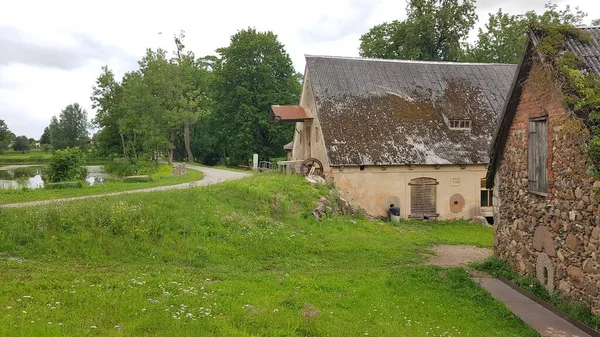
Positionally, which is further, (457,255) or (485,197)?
(485,197)

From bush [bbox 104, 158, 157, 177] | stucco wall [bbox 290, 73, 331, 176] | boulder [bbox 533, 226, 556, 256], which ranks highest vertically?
stucco wall [bbox 290, 73, 331, 176]

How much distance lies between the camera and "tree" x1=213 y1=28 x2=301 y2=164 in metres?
45.2

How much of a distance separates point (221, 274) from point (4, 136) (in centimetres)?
10888

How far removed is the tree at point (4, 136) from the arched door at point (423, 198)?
9782 cm

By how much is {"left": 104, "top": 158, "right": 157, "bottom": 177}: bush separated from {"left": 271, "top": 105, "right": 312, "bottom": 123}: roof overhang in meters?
14.1

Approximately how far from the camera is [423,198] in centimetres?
2303

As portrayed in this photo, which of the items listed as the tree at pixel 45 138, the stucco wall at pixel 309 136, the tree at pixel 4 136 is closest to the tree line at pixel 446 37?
the stucco wall at pixel 309 136

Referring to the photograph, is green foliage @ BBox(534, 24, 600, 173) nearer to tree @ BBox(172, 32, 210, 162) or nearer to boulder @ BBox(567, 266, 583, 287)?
boulder @ BBox(567, 266, 583, 287)

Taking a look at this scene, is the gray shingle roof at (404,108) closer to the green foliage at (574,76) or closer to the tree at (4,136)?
the green foliage at (574,76)

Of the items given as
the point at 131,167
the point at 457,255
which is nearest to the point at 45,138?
the point at 131,167

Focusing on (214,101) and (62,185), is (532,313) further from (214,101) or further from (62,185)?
(214,101)

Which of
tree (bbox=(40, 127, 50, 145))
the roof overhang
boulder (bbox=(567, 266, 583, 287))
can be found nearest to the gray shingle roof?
the roof overhang

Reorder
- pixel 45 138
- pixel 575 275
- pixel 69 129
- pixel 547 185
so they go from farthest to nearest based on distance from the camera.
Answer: pixel 45 138 → pixel 69 129 → pixel 547 185 → pixel 575 275

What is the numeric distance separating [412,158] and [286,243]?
10916 mm
